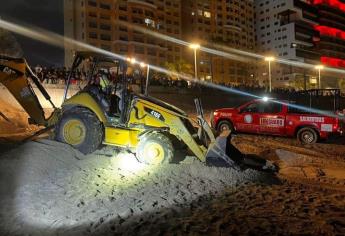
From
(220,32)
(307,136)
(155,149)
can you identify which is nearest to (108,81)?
(155,149)

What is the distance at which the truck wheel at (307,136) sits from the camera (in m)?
16.5

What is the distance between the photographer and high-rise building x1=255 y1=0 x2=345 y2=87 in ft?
356

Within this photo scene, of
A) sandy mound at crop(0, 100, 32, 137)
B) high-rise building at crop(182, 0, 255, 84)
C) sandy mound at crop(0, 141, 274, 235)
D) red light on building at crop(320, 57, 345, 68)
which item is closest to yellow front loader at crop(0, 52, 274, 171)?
sandy mound at crop(0, 141, 274, 235)

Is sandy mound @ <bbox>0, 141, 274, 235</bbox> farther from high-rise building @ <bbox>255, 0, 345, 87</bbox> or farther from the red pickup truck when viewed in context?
high-rise building @ <bbox>255, 0, 345, 87</bbox>

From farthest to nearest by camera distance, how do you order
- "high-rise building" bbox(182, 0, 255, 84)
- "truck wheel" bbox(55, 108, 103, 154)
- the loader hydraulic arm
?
"high-rise building" bbox(182, 0, 255, 84) → the loader hydraulic arm → "truck wheel" bbox(55, 108, 103, 154)

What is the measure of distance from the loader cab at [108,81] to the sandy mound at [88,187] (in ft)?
4.13

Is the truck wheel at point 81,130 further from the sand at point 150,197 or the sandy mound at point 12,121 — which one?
the sandy mound at point 12,121

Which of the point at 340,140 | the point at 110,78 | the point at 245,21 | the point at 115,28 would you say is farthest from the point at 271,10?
the point at 110,78

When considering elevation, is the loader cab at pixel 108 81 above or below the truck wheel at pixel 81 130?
above

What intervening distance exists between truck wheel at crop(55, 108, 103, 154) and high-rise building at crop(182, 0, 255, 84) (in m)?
83.2

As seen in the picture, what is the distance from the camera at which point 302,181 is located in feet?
32.7

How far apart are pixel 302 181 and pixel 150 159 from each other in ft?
12.8

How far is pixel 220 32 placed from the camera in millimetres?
110750

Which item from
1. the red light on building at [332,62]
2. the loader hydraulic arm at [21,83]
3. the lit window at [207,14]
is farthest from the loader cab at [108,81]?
the red light on building at [332,62]
